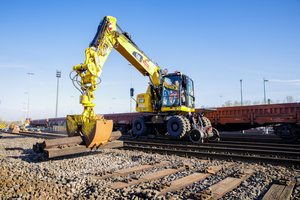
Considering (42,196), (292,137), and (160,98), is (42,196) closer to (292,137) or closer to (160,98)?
(160,98)

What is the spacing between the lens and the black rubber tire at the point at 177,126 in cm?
1031

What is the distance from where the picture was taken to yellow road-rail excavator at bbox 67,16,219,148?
245 inches

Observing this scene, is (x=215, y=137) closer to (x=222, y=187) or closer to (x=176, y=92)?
(x=176, y=92)

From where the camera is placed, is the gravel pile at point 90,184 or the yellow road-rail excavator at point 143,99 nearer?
the gravel pile at point 90,184

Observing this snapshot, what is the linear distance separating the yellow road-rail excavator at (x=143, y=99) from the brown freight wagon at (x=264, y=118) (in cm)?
337

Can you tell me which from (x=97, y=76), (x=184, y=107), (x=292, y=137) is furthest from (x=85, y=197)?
(x=292, y=137)

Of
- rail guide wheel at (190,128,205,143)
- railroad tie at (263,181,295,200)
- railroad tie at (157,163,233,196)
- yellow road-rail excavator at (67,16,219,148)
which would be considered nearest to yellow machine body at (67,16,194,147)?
yellow road-rail excavator at (67,16,219,148)

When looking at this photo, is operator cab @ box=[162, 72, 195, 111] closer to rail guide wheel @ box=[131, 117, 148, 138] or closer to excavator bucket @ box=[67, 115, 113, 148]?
rail guide wheel @ box=[131, 117, 148, 138]

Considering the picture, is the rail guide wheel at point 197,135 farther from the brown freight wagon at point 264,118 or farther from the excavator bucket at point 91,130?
the brown freight wagon at point 264,118

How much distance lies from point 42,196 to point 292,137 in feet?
45.3

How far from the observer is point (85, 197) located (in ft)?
10.5

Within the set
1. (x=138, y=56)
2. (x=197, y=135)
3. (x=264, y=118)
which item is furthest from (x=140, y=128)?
(x=264, y=118)

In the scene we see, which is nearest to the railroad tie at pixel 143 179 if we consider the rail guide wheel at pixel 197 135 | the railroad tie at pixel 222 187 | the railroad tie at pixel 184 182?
the railroad tie at pixel 184 182

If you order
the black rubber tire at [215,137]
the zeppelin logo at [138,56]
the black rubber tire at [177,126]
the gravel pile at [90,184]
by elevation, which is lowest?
the gravel pile at [90,184]
